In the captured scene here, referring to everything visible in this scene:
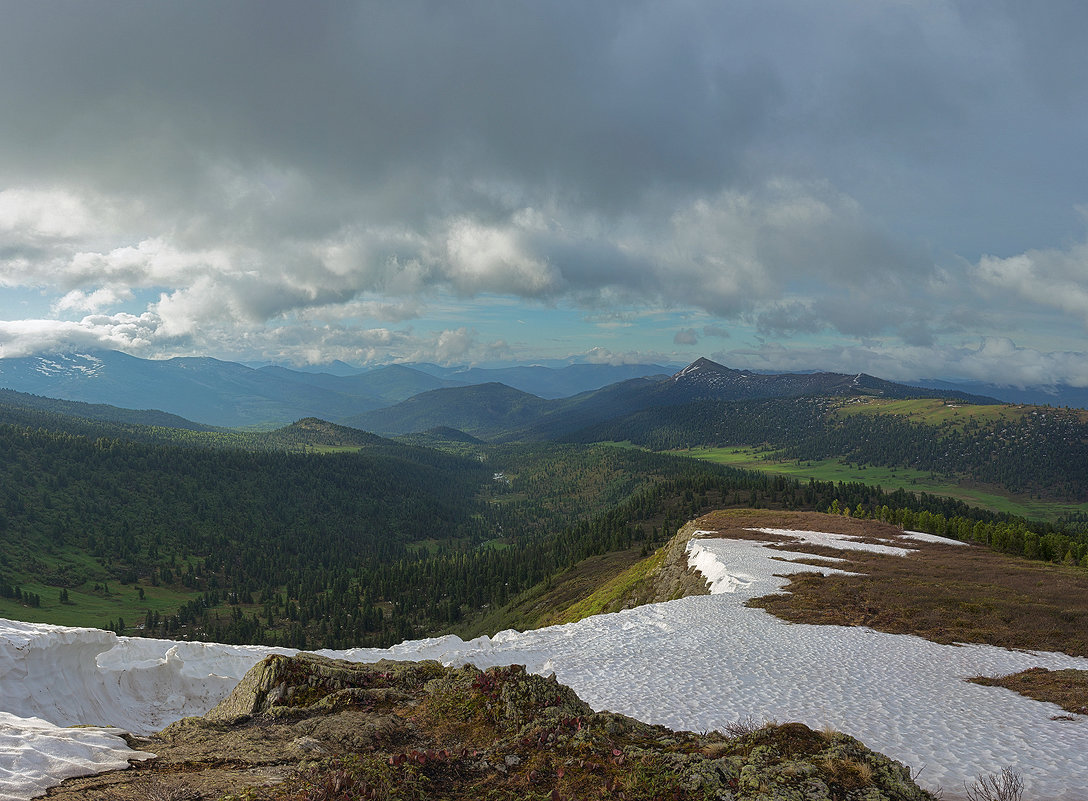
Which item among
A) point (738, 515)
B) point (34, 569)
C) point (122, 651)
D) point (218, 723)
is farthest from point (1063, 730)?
point (34, 569)

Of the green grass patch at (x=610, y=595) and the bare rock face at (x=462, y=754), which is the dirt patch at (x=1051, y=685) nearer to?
the bare rock face at (x=462, y=754)

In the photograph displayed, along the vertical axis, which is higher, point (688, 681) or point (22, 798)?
point (22, 798)

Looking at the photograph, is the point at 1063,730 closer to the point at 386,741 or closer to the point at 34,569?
the point at 386,741

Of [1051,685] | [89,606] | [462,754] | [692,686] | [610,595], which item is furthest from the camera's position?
[89,606]

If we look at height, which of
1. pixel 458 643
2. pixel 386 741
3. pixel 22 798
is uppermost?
pixel 22 798

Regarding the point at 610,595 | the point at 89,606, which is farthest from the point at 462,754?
the point at 89,606

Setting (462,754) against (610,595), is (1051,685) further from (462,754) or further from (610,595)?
(610,595)

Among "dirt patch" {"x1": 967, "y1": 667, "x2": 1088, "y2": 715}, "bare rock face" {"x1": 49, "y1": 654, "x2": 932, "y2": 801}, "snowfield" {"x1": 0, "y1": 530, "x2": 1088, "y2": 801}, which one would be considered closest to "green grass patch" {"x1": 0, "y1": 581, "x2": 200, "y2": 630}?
"snowfield" {"x1": 0, "y1": 530, "x2": 1088, "y2": 801}
